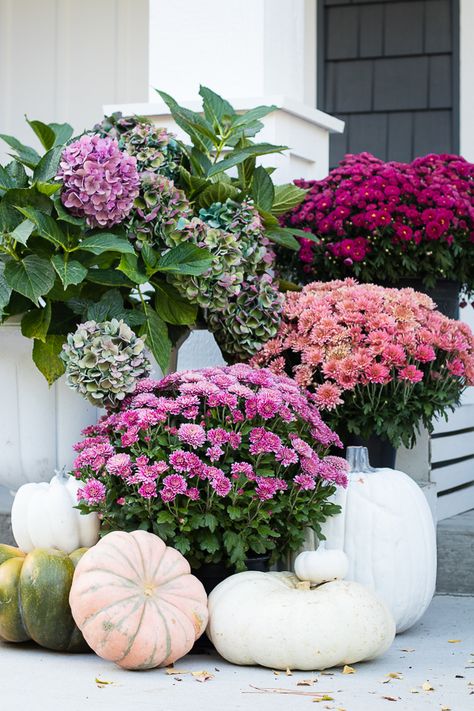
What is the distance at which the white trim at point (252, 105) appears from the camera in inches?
134

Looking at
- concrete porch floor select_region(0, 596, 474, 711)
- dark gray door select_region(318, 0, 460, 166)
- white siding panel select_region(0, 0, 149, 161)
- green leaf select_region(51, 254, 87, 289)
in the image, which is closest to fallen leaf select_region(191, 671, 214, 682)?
concrete porch floor select_region(0, 596, 474, 711)

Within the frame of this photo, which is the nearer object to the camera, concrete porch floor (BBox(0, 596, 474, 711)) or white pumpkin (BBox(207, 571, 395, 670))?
concrete porch floor (BBox(0, 596, 474, 711))

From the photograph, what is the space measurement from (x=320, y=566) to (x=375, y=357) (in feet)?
2.09

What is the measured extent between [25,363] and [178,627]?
987 millimetres

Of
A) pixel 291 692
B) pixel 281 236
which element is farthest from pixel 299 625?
pixel 281 236

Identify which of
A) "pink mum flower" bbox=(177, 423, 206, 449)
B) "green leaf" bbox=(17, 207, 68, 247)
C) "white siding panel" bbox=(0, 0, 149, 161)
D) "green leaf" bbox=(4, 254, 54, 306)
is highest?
"white siding panel" bbox=(0, 0, 149, 161)

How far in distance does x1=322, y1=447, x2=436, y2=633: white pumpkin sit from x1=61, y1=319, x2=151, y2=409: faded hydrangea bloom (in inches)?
22.6

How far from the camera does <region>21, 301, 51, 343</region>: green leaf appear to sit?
2.61 metres

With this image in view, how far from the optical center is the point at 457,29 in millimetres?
4730

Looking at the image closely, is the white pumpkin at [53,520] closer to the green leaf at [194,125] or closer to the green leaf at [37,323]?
the green leaf at [37,323]

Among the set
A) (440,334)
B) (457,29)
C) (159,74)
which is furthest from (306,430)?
(457,29)

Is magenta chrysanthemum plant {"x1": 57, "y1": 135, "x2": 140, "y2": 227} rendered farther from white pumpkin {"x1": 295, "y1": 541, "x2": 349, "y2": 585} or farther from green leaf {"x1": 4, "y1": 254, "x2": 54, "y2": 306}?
white pumpkin {"x1": 295, "y1": 541, "x2": 349, "y2": 585}

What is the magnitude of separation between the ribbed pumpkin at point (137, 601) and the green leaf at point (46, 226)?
0.72 metres

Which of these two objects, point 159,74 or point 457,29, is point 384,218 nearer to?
point 159,74
